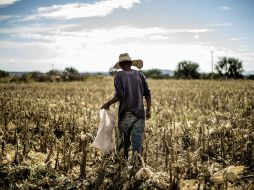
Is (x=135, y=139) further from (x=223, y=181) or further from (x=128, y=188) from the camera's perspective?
(x=223, y=181)

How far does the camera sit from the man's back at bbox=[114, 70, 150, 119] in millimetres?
4789

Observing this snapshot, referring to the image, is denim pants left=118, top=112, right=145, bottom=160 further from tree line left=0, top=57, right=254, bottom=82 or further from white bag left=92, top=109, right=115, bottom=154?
tree line left=0, top=57, right=254, bottom=82

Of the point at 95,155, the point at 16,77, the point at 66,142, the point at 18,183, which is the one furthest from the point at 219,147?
the point at 16,77

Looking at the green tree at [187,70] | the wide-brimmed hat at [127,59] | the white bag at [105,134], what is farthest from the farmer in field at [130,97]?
the green tree at [187,70]

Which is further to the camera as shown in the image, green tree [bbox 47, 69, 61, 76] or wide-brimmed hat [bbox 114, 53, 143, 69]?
green tree [bbox 47, 69, 61, 76]

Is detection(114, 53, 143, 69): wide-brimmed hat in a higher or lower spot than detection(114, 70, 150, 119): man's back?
higher

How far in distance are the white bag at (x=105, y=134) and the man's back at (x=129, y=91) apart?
0.30 meters

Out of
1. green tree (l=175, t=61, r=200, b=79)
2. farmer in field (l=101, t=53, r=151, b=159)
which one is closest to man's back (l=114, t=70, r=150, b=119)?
farmer in field (l=101, t=53, r=151, b=159)

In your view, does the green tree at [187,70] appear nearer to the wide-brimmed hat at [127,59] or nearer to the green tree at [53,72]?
the green tree at [53,72]

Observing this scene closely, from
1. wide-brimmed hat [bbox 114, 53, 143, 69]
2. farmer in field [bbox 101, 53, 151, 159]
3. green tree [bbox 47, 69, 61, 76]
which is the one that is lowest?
farmer in field [bbox 101, 53, 151, 159]

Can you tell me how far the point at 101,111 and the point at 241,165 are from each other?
8.00 feet

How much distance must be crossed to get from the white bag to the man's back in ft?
0.99

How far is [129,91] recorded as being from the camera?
4785 millimetres

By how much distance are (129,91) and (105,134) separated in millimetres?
779
